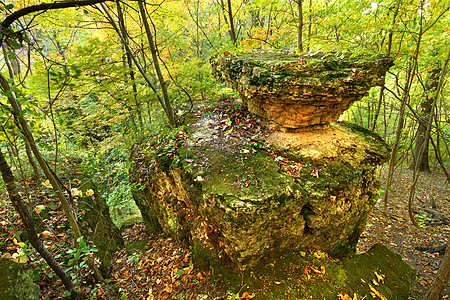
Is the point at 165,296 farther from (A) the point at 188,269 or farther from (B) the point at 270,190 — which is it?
(B) the point at 270,190

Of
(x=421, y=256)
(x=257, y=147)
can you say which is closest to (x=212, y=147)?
(x=257, y=147)

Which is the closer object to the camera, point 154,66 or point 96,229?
point 96,229

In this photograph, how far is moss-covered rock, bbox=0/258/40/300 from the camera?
214 cm

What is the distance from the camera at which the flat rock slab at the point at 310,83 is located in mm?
3229

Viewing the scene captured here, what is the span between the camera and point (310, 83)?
125 inches

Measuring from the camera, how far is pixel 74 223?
99.8 inches

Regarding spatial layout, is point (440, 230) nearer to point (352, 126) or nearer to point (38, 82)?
point (352, 126)

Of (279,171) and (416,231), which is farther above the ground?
→ (279,171)

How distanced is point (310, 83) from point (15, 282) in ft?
16.6

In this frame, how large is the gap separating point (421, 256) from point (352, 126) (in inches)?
155

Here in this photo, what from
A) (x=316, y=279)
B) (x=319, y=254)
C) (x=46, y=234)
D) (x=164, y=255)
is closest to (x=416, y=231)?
(x=319, y=254)

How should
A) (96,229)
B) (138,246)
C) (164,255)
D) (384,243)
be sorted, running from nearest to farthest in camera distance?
1. (96,229)
2. (164,255)
3. (138,246)
4. (384,243)

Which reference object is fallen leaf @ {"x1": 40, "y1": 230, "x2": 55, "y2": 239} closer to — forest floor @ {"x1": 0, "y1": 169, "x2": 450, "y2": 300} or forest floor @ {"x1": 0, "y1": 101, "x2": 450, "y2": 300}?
forest floor @ {"x1": 0, "y1": 101, "x2": 450, "y2": 300}

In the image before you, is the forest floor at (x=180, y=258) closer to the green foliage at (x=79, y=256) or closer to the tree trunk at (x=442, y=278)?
the green foliage at (x=79, y=256)
